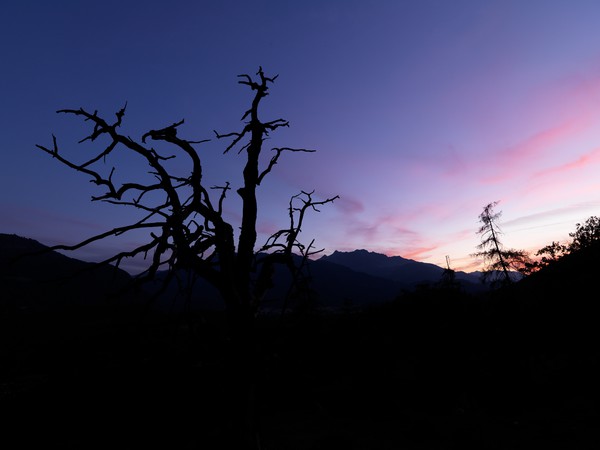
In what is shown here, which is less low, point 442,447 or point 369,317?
point 369,317

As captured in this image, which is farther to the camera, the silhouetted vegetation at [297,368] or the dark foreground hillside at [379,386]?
the dark foreground hillside at [379,386]

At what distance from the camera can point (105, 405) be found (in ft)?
57.4

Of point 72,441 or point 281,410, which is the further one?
point 281,410

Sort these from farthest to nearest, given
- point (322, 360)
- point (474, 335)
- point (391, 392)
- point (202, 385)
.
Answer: point (322, 360) → point (474, 335) → point (202, 385) → point (391, 392)

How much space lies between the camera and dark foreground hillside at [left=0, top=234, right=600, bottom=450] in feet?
39.3

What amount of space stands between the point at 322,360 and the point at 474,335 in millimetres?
9663

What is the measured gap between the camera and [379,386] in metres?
17.0

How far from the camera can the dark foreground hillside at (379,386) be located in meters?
12.0

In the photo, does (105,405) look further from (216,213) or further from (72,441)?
(216,213)

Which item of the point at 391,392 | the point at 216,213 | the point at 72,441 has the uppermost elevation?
the point at 216,213

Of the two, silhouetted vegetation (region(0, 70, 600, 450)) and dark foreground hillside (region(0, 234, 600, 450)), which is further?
dark foreground hillside (region(0, 234, 600, 450))

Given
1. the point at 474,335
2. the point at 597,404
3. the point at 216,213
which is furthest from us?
the point at 474,335

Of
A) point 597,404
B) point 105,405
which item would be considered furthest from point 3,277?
point 597,404

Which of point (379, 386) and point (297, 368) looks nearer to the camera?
point (379, 386)
